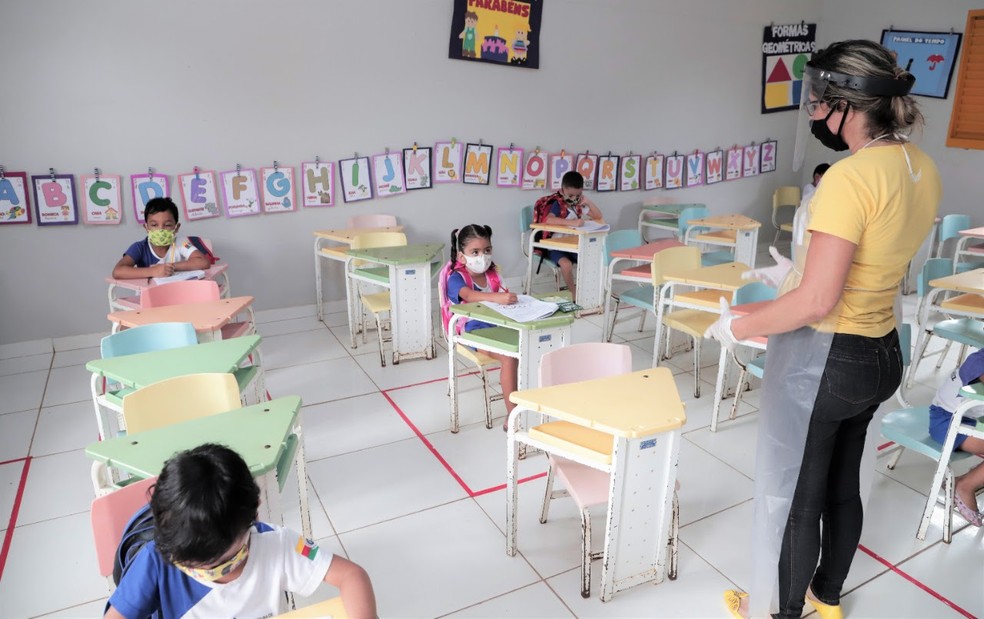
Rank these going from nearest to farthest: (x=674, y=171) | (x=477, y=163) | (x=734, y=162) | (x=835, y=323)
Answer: (x=835, y=323)
(x=477, y=163)
(x=674, y=171)
(x=734, y=162)

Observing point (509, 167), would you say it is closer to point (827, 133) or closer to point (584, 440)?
point (584, 440)

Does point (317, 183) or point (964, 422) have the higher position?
point (317, 183)

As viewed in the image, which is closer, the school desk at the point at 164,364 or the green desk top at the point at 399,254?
the school desk at the point at 164,364

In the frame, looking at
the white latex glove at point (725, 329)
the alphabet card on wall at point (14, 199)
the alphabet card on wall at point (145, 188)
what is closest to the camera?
the white latex glove at point (725, 329)

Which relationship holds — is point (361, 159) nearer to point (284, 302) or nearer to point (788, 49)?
point (284, 302)

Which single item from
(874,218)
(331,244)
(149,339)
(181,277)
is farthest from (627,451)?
(331,244)

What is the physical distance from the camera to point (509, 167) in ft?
17.8

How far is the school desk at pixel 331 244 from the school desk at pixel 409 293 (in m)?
0.45

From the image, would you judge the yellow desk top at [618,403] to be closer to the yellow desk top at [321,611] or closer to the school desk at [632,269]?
the yellow desk top at [321,611]

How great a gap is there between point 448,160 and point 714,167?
2.90m

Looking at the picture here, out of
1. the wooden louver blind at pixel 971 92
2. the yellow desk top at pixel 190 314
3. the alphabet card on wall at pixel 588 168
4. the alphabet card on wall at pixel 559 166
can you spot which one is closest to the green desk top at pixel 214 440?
the yellow desk top at pixel 190 314

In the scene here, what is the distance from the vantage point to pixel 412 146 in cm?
499

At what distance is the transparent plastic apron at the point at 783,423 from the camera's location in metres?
1.63

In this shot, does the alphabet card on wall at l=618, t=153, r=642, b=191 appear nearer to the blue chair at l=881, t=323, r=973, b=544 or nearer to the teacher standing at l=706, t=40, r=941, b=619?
the blue chair at l=881, t=323, r=973, b=544
